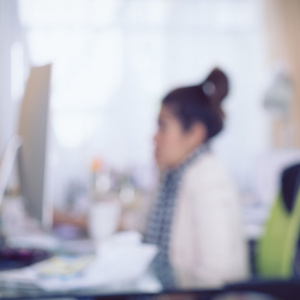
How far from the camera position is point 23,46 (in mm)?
4262

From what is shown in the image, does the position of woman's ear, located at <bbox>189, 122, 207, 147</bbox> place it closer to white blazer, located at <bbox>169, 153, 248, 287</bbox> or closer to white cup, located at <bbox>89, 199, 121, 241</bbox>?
white blazer, located at <bbox>169, 153, 248, 287</bbox>

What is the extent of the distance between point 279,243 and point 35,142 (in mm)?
723

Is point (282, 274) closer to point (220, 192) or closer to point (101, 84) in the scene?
point (220, 192)

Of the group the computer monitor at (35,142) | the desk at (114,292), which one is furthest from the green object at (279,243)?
the computer monitor at (35,142)

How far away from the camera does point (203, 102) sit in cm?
178

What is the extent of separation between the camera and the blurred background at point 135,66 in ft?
13.9

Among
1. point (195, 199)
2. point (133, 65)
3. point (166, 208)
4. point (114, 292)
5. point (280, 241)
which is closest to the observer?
point (114, 292)

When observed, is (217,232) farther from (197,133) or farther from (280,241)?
(197,133)

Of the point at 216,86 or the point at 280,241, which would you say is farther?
the point at 216,86

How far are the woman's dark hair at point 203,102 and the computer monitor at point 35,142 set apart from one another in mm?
543

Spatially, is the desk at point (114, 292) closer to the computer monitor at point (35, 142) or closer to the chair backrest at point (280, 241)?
the chair backrest at point (280, 241)

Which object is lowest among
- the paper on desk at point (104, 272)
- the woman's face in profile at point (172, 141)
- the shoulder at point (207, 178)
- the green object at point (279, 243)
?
the green object at point (279, 243)

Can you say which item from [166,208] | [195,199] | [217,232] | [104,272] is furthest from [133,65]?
[104,272]

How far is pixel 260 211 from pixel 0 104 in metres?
2.61
